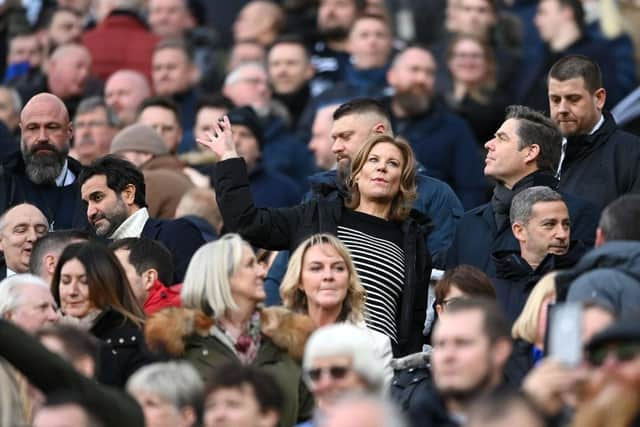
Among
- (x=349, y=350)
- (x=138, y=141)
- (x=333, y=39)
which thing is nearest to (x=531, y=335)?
(x=349, y=350)

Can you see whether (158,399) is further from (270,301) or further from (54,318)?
(270,301)

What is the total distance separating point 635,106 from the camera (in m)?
18.3

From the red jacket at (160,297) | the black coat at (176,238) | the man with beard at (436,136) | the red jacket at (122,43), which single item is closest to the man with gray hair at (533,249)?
the red jacket at (160,297)

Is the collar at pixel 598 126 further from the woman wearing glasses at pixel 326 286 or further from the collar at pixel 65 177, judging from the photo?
the collar at pixel 65 177

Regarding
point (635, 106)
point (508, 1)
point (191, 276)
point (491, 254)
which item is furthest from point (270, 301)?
point (508, 1)

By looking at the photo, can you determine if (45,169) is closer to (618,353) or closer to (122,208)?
(122,208)

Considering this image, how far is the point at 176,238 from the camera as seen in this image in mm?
14359

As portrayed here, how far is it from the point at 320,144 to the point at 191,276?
5030 mm

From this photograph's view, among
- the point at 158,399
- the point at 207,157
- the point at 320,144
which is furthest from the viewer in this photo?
the point at 207,157

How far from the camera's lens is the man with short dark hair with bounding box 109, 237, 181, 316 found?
13.0 metres

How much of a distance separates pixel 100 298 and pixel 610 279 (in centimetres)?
288

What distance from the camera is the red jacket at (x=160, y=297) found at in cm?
1280

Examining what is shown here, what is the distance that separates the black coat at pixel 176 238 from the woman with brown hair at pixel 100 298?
6.12 ft

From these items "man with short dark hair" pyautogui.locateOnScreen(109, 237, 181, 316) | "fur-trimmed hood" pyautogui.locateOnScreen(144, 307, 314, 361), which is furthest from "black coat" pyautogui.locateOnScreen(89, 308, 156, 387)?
"man with short dark hair" pyautogui.locateOnScreen(109, 237, 181, 316)
